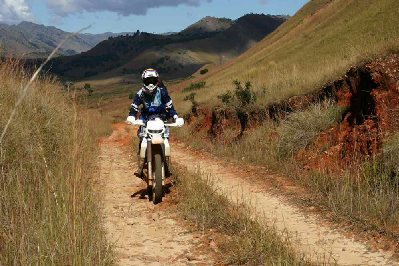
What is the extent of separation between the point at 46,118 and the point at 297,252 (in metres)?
5.76

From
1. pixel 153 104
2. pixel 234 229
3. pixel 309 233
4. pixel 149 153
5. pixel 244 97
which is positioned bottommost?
pixel 309 233

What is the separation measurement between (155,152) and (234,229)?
109 inches

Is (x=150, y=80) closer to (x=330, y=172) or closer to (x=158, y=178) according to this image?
(x=158, y=178)

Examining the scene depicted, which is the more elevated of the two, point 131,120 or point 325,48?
point 325,48

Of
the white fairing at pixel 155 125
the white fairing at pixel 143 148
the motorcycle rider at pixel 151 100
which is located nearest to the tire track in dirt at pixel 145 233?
the white fairing at pixel 143 148

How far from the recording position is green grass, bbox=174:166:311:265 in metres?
4.93

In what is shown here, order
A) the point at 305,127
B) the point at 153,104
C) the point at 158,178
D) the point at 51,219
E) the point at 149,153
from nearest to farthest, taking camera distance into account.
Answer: the point at 51,219
the point at 158,178
the point at 149,153
the point at 153,104
the point at 305,127

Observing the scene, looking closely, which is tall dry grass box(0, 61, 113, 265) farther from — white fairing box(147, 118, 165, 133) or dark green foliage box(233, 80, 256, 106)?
dark green foliage box(233, 80, 256, 106)

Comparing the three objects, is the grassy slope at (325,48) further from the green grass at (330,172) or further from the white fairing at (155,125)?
the white fairing at (155,125)

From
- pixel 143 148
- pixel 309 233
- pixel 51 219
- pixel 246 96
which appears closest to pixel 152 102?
pixel 143 148

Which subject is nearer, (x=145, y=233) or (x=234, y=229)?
(x=234, y=229)

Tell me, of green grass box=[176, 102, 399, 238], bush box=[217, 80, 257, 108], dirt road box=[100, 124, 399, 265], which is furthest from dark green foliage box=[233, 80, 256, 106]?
dirt road box=[100, 124, 399, 265]

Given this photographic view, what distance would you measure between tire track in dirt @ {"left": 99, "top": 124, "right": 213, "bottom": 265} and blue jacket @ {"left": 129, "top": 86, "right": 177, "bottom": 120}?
1650 millimetres

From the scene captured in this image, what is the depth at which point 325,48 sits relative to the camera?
26703 mm
